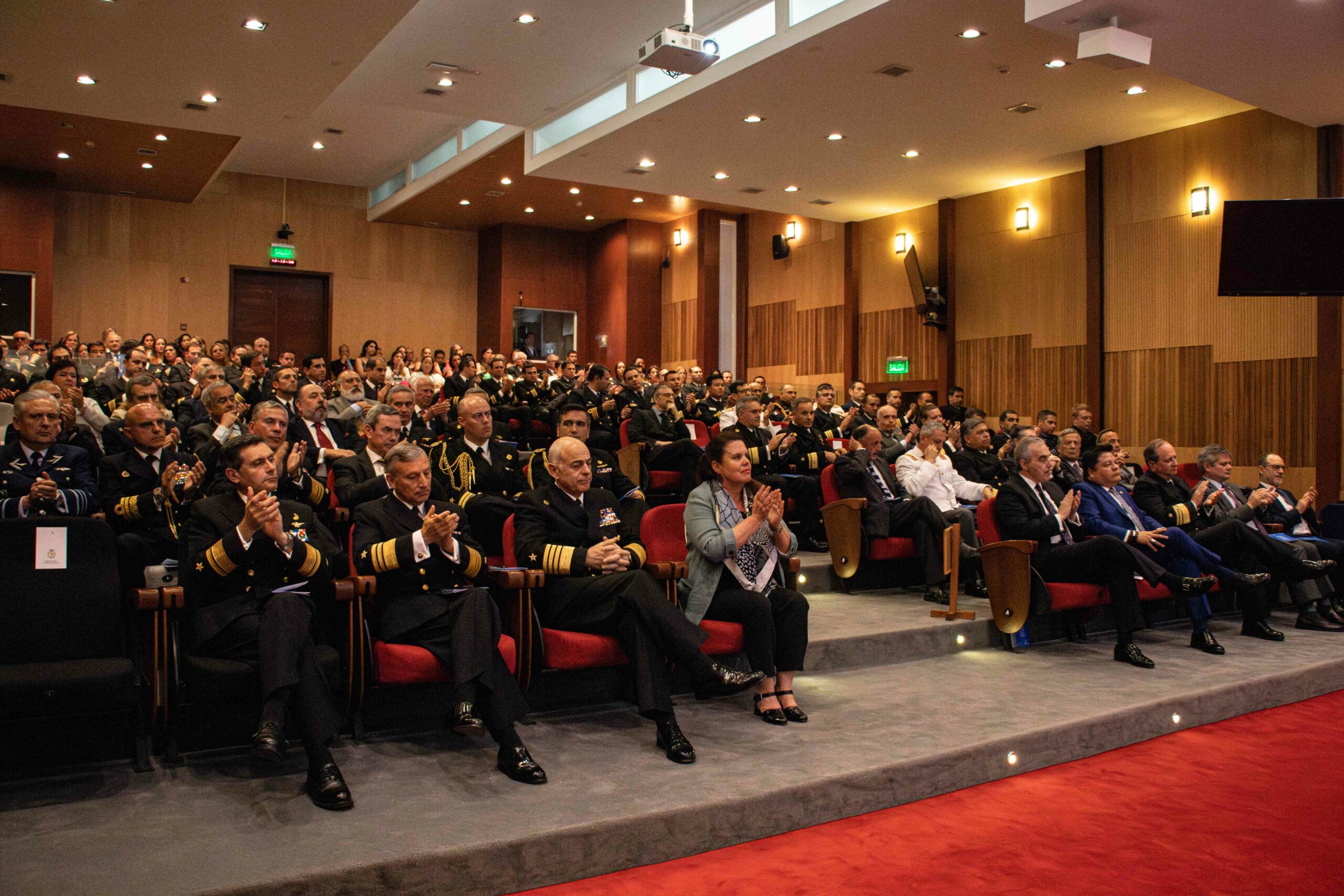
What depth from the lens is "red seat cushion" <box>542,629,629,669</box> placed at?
2.99 m

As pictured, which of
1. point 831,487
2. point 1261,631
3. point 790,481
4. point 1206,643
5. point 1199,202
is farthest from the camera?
point 1199,202

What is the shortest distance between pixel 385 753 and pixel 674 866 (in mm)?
949

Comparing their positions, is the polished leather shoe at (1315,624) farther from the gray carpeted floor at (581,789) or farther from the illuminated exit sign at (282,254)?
the illuminated exit sign at (282,254)

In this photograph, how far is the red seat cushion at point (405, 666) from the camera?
8.97 feet

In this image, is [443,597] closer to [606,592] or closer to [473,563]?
[473,563]

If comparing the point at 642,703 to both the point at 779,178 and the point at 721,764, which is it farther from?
the point at 779,178

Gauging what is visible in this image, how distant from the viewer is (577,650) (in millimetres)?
2992

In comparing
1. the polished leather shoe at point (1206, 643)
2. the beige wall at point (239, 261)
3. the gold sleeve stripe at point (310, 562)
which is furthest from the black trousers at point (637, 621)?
the beige wall at point (239, 261)

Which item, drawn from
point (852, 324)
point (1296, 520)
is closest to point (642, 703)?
point (1296, 520)

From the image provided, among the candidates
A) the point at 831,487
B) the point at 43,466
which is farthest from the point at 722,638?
the point at 43,466

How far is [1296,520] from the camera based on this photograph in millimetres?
5277

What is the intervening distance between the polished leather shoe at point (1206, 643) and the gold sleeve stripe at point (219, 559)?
3961 mm

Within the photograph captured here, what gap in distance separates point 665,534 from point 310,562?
131cm

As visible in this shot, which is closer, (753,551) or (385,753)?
(385,753)
